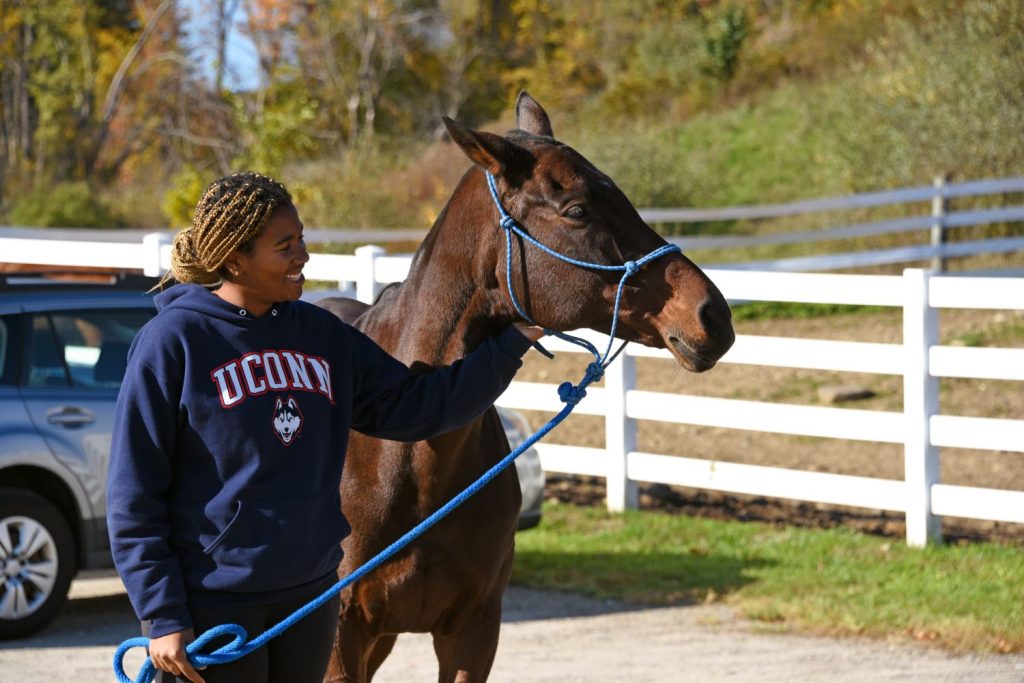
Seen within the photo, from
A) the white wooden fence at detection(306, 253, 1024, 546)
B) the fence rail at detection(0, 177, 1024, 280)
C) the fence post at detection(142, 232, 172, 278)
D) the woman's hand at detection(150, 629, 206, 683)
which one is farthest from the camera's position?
the fence rail at detection(0, 177, 1024, 280)

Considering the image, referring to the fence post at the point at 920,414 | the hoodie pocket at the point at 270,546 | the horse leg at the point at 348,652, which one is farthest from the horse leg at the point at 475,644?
the fence post at the point at 920,414

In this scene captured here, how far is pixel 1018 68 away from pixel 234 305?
59.5ft

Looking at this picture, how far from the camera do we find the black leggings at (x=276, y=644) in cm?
305

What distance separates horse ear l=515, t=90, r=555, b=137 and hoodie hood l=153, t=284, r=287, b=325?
3.98 feet

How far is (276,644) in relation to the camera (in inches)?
124

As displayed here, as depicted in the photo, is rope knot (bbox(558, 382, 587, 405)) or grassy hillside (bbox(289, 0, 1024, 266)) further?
grassy hillside (bbox(289, 0, 1024, 266))

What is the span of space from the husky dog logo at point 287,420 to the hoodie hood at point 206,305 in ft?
0.66

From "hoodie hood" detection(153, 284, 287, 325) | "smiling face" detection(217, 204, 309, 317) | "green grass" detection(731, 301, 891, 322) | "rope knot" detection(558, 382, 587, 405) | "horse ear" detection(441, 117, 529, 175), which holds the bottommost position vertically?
"green grass" detection(731, 301, 891, 322)

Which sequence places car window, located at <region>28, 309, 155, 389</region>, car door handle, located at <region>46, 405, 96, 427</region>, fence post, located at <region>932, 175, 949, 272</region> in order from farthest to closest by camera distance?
fence post, located at <region>932, 175, 949, 272</region>
car window, located at <region>28, 309, 155, 389</region>
car door handle, located at <region>46, 405, 96, 427</region>

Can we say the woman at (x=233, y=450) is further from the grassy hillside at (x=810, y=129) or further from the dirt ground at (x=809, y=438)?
the grassy hillside at (x=810, y=129)

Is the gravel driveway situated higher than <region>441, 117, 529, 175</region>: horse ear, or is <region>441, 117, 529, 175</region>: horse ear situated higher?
<region>441, 117, 529, 175</region>: horse ear

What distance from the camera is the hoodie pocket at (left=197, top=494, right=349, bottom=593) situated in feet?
9.87

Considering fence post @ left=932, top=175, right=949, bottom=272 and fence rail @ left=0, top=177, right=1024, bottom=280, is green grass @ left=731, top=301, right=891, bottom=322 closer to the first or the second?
fence rail @ left=0, top=177, right=1024, bottom=280

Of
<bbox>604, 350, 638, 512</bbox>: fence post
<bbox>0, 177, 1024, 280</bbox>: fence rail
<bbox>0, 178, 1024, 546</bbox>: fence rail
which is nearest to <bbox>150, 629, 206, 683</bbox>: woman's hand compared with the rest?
<bbox>0, 178, 1024, 546</bbox>: fence rail
